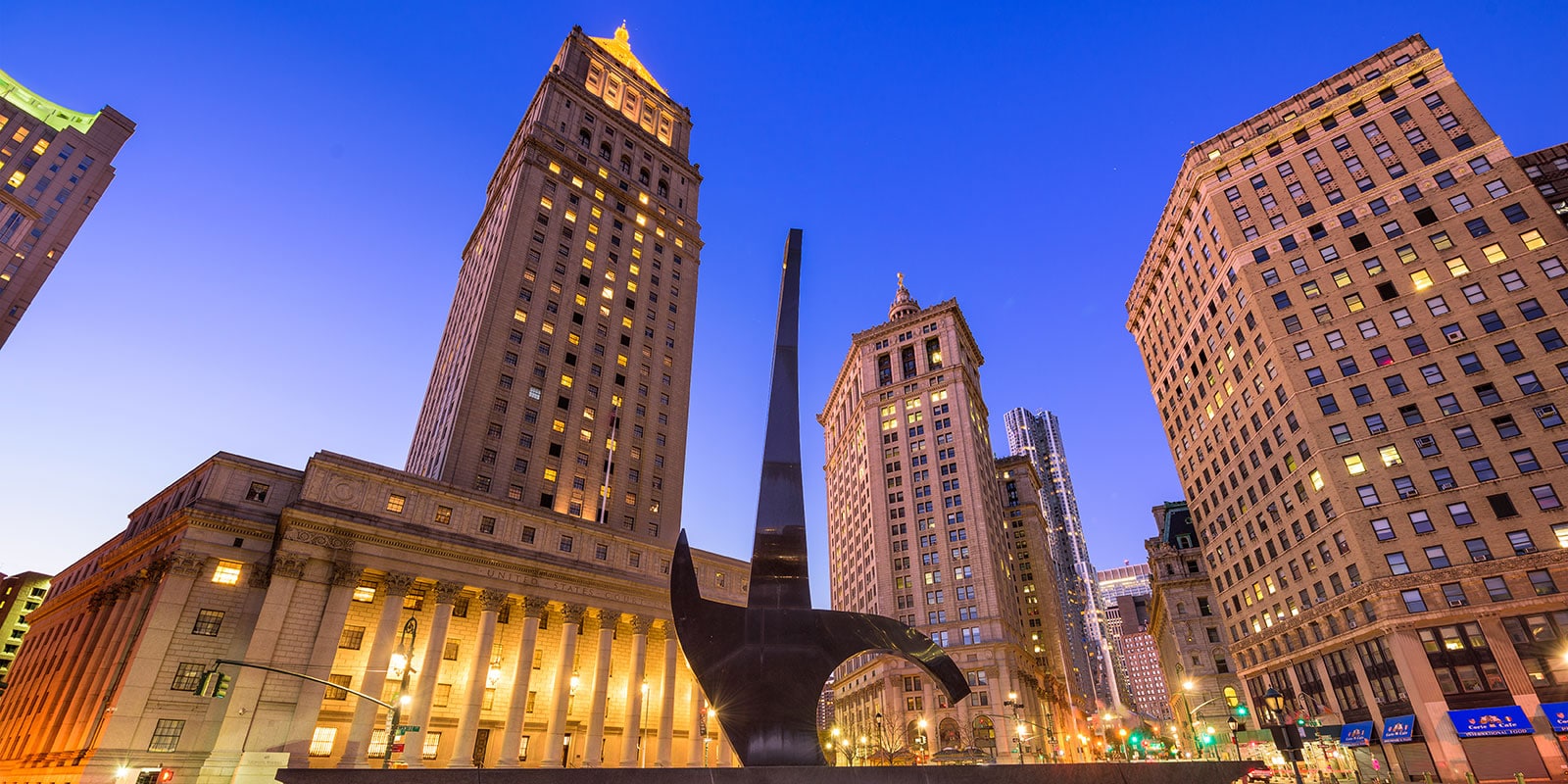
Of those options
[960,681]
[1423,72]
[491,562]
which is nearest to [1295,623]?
[1423,72]

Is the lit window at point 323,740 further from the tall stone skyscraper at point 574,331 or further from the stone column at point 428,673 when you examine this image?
the tall stone skyscraper at point 574,331

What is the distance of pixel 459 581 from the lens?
51750 millimetres

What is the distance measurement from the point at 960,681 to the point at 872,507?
317 feet

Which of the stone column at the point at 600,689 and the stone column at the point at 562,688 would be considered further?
the stone column at the point at 600,689

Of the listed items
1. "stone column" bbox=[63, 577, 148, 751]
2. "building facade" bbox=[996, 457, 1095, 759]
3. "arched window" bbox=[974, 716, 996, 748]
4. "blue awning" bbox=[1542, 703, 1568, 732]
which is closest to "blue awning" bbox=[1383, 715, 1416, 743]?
"blue awning" bbox=[1542, 703, 1568, 732]

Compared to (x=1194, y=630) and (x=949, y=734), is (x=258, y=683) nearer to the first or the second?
(x=949, y=734)

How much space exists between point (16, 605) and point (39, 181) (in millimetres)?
73736

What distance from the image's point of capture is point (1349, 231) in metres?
64.3

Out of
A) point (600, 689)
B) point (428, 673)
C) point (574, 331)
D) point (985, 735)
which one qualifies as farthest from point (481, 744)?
point (985, 735)

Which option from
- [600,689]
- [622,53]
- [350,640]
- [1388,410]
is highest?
[622,53]

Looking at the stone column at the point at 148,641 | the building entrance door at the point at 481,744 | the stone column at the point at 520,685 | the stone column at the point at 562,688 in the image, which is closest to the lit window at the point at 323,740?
the building entrance door at the point at 481,744

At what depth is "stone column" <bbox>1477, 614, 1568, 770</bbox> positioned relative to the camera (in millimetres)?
42219

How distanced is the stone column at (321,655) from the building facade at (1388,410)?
69429 millimetres

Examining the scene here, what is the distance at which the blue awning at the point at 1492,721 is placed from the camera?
142 feet
